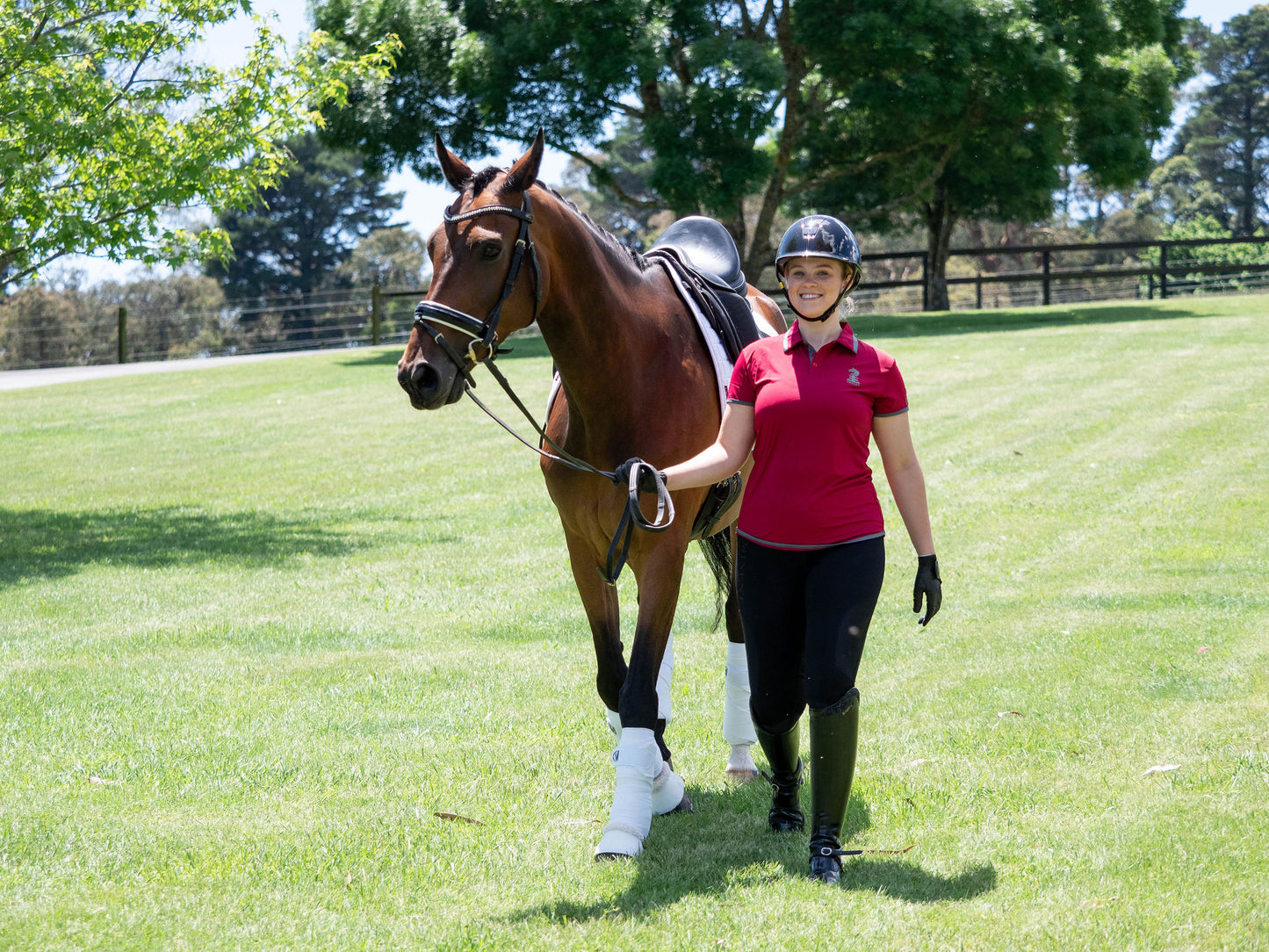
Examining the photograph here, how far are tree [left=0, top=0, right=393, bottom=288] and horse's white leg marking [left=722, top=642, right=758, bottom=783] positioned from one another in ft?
26.5

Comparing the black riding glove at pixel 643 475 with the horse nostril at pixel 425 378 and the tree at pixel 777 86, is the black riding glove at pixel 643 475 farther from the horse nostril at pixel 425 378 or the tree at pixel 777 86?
→ the tree at pixel 777 86

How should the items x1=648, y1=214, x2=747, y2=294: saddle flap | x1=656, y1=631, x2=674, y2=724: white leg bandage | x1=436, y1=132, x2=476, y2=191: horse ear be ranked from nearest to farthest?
x1=436, y1=132, x2=476, y2=191: horse ear < x1=656, y1=631, x2=674, y2=724: white leg bandage < x1=648, y1=214, x2=747, y2=294: saddle flap

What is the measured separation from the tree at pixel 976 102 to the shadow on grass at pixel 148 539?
55.2ft

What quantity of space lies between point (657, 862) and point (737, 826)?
463 millimetres

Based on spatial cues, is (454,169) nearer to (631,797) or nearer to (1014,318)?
(631,797)

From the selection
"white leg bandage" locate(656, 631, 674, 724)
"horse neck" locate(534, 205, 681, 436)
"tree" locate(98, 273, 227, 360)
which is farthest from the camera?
"tree" locate(98, 273, 227, 360)

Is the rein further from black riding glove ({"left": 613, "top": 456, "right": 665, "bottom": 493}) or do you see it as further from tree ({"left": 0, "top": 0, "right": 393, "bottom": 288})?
tree ({"left": 0, "top": 0, "right": 393, "bottom": 288})

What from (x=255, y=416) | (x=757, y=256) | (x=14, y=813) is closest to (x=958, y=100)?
(x=757, y=256)

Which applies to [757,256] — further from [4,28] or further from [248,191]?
[4,28]

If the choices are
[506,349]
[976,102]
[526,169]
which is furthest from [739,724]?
[976,102]

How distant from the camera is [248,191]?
1199 centimetres

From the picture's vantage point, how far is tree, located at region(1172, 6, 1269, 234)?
61500mm

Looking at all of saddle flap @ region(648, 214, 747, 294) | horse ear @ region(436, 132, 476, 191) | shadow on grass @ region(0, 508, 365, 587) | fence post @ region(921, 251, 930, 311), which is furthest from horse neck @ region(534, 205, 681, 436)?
fence post @ region(921, 251, 930, 311)

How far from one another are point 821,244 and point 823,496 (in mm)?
801
